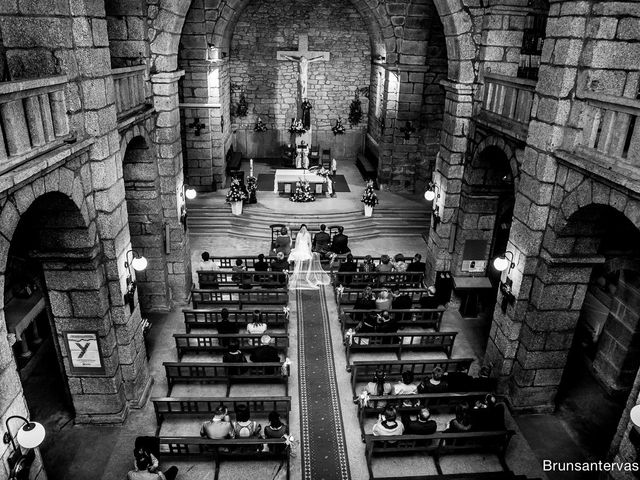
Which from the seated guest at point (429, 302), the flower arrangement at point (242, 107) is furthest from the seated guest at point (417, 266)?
the flower arrangement at point (242, 107)

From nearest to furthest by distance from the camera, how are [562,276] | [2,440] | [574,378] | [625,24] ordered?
[2,440]
[625,24]
[562,276]
[574,378]

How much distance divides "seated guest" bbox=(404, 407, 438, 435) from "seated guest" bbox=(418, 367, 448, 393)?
3.12 ft

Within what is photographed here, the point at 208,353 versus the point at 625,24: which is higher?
the point at 625,24

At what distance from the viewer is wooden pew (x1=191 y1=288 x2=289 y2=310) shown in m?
12.2

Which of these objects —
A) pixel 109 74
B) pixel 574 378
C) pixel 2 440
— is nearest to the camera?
pixel 2 440

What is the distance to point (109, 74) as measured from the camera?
304 inches

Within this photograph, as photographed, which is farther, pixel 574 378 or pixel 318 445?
pixel 574 378

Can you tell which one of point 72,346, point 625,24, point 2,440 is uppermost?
point 625,24

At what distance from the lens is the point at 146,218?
36.9 feet

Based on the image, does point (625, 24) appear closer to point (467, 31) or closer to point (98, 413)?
point (467, 31)

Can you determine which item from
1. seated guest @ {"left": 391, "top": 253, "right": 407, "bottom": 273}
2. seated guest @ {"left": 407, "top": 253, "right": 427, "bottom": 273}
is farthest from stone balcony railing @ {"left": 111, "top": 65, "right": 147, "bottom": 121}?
seated guest @ {"left": 407, "top": 253, "right": 427, "bottom": 273}

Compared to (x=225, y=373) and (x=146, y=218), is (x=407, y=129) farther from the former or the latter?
(x=225, y=373)

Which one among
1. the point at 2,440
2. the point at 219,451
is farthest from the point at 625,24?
the point at 2,440

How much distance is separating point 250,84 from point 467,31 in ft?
48.2
